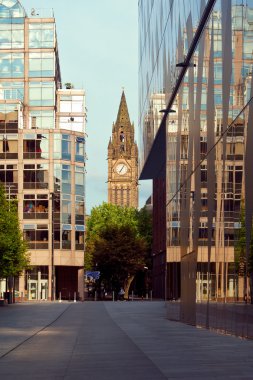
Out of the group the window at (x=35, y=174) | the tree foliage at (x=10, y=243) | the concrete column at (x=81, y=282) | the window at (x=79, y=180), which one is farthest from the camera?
the concrete column at (x=81, y=282)

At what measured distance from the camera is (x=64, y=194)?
319ft

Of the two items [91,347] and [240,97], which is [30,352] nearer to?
[91,347]

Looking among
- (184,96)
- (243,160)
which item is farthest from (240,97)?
(184,96)

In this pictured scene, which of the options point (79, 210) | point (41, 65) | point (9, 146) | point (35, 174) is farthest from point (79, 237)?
point (41, 65)

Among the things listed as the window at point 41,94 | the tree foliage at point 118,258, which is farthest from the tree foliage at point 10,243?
the window at point 41,94

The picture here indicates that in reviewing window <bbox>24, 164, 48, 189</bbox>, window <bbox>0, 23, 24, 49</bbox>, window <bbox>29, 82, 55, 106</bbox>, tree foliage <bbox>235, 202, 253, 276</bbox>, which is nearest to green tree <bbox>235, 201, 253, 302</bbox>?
tree foliage <bbox>235, 202, 253, 276</bbox>

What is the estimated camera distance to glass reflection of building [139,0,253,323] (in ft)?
64.0

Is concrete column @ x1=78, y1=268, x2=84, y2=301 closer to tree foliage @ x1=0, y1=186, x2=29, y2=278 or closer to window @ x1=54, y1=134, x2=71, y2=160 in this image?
window @ x1=54, y1=134, x2=71, y2=160

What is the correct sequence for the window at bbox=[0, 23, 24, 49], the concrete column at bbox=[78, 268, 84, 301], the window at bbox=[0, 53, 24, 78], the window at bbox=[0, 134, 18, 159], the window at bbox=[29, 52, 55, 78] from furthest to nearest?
the window at bbox=[0, 53, 24, 78]
the window at bbox=[29, 52, 55, 78]
the window at bbox=[0, 23, 24, 49]
the concrete column at bbox=[78, 268, 84, 301]
the window at bbox=[0, 134, 18, 159]

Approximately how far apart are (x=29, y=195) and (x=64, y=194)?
380cm

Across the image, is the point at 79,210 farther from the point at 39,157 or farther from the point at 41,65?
the point at 41,65

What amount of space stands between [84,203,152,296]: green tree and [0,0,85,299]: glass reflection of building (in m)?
4.43

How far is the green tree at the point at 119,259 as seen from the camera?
103 meters

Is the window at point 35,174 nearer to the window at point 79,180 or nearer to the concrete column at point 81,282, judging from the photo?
the window at point 79,180
